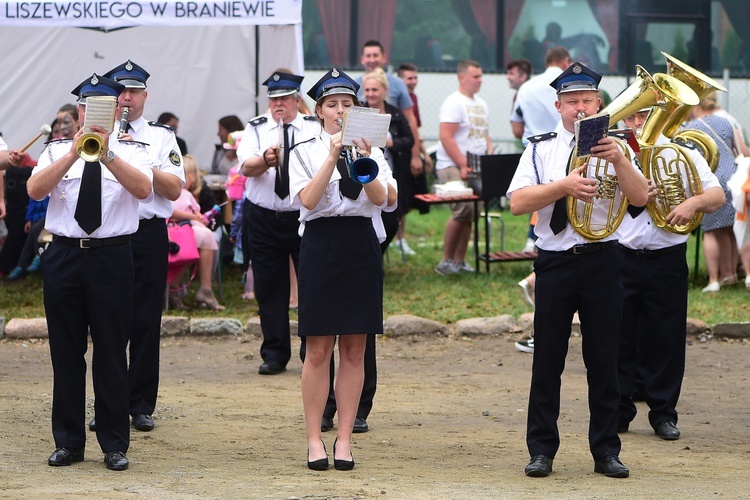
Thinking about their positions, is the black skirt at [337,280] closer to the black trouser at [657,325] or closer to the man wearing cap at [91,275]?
the man wearing cap at [91,275]

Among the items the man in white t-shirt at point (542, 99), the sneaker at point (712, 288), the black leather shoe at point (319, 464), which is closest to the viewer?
the black leather shoe at point (319, 464)

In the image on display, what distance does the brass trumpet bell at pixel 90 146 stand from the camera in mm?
5789

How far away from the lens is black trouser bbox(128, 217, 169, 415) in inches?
283

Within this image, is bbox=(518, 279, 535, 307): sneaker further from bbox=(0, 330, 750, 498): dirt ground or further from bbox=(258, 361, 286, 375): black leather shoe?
bbox=(258, 361, 286, 375): black leather shoe

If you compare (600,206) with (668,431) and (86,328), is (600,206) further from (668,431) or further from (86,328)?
(86,328)

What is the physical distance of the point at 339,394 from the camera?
6273mm

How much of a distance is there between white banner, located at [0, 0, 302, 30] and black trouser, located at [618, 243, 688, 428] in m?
4.72

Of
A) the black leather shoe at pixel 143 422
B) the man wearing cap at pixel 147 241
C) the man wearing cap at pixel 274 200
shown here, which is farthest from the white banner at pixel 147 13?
the black leather shoe at pixel 143 422

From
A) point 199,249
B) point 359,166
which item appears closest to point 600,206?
point 359,166

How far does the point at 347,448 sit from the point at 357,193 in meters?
1.26

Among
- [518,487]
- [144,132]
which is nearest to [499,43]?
[144,132]

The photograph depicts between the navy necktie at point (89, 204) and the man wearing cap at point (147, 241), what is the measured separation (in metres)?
0.81

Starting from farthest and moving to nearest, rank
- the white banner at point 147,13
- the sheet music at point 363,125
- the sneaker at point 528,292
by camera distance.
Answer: the white banner at point 147,13
the sneaker at point 528,292
the sheet music at point 363,125

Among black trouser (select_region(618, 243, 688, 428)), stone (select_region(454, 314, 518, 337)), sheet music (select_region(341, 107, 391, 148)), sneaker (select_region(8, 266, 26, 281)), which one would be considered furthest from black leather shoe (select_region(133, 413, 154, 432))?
sneaker (select_region(8, 266, 26, 281))
